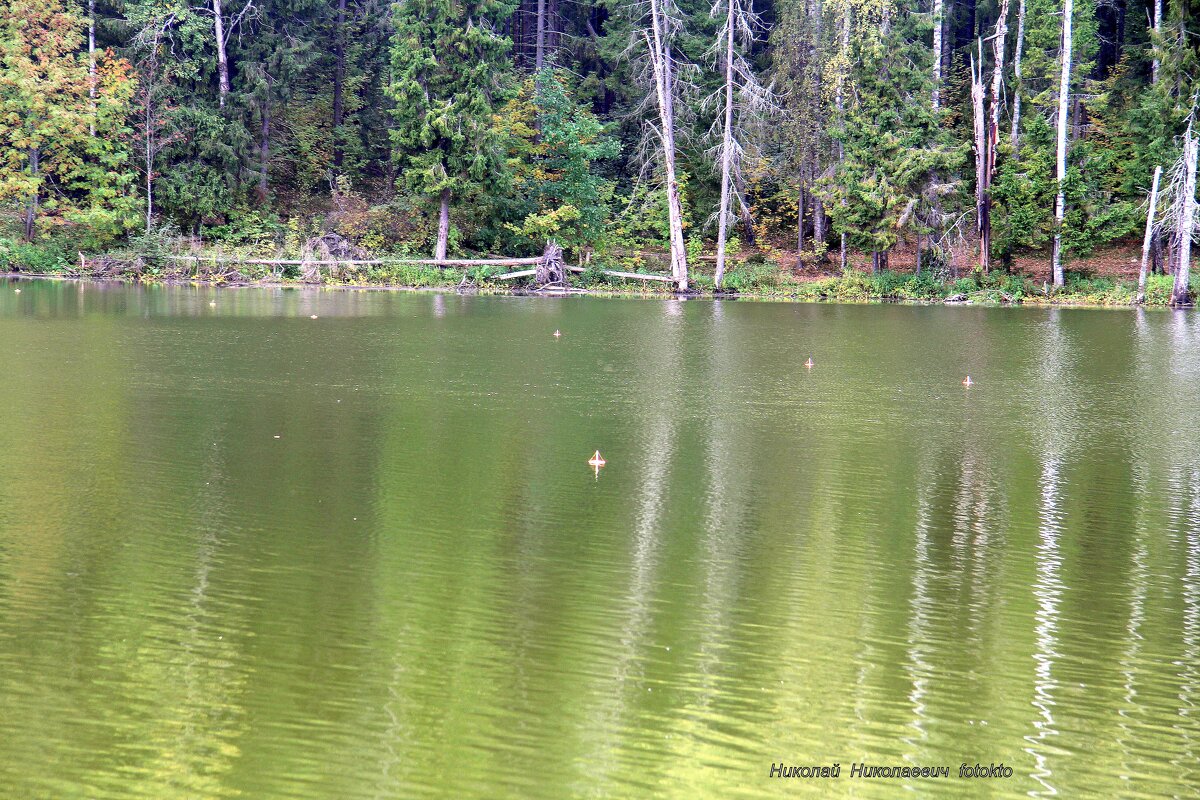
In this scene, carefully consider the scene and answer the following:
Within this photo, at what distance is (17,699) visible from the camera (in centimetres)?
568

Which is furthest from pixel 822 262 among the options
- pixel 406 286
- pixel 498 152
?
pixel 406 286

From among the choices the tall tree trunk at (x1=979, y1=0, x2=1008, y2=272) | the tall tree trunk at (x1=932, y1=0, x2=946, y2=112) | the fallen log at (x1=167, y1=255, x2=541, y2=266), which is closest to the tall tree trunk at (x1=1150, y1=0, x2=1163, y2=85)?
the tall tree trunk at (x1=979, y1=0, x2=1008, y2=272)

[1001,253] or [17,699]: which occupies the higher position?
[1001,253]

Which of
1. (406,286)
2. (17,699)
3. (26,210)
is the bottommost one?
(17,699)

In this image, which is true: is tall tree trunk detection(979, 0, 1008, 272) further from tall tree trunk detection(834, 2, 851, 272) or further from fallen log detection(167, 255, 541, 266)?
fallen log detection(167, 255, 541, 266)

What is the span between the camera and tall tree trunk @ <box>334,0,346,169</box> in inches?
1805

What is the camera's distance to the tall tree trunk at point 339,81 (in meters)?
45.8

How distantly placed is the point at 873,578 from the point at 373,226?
121 ft

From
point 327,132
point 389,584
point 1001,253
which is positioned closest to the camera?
point 389,584

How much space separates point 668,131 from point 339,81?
1432 centimetres

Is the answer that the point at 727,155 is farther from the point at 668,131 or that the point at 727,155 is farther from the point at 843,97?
the point at 843,97

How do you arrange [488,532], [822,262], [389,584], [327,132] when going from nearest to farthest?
1. [389,584]
2. [488,532]
3. [822,262]
4. [327,132]

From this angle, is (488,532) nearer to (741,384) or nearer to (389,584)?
(389,584)

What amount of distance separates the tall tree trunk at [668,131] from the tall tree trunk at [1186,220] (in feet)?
47.4
